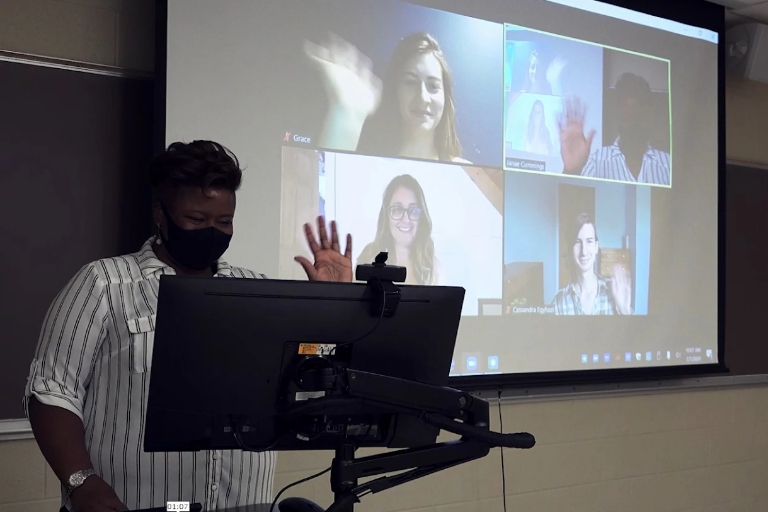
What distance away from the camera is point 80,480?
1417 millimetres

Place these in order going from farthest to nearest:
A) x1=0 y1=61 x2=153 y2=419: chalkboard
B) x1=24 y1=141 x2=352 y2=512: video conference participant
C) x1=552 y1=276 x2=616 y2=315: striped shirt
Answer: x1=552 y1=276 x2=616 y2=315: striped shirt < x1=0 y1=61 x2=153 y2=419: chalkboard < x1=24 y1=141 x2=352 y2=512: video conference participant

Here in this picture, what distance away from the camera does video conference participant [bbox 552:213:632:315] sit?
3.27 metres

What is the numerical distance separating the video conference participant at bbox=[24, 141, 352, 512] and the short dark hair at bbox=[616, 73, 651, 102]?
90.3 inches

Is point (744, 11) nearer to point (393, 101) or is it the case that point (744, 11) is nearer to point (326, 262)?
point (393, 101)

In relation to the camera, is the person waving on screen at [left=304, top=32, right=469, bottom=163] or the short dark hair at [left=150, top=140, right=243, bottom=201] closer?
the short dark hair at [left=150, top=140, right=243, bottom=201]

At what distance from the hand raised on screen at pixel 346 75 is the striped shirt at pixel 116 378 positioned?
1.26 meters

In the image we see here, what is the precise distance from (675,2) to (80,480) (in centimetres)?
A: 320

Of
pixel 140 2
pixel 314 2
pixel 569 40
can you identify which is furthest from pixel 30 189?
pixel 569 40

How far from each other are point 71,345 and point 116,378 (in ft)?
0.34

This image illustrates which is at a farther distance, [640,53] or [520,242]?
[640,53]

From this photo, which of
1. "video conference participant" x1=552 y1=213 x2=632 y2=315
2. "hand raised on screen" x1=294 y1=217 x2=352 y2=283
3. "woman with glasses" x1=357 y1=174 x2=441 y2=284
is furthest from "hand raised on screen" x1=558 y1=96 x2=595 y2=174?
"hand raised on screen" x1=294 y1=217 x2=352 y2=283

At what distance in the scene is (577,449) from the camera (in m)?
3.44

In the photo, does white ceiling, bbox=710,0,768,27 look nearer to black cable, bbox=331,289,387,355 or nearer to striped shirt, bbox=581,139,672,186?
striped shirt, bbox=581,139,672,186

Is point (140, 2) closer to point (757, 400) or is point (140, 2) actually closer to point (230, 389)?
point (230, 389)
